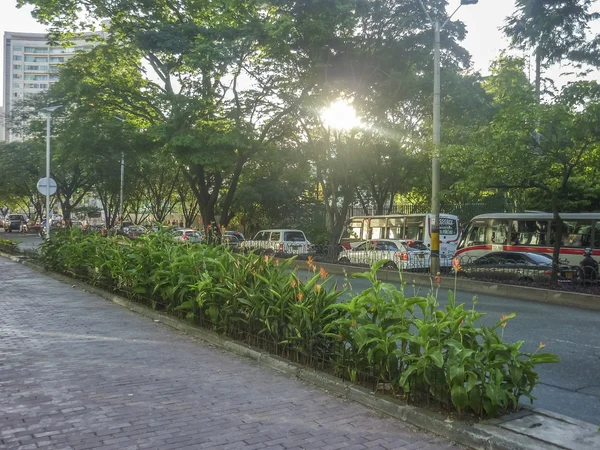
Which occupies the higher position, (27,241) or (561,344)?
(27,241)

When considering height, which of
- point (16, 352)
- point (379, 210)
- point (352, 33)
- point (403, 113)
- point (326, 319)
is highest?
point (352, 33)

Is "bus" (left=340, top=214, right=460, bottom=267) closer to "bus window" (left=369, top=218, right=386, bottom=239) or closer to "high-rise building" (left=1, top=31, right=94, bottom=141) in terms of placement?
"bus window" (left=369, top=218, right=386, bottom=239)

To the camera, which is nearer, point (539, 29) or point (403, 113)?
point (539, 29)

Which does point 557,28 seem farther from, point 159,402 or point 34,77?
point 34,77

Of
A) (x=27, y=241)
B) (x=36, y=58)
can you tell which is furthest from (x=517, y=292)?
(x=36, y=58)

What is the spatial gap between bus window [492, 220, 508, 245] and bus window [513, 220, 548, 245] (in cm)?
56

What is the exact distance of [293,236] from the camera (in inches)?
1094

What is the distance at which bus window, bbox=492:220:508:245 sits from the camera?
2524 cm

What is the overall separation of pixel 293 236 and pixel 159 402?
22446 millimetres

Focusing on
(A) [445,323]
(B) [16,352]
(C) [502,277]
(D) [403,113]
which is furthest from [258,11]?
(A) [445,323]

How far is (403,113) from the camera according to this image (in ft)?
93.4

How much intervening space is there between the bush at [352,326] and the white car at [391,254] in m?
10.7

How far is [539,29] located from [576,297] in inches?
586

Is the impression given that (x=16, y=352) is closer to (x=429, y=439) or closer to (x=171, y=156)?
(x=429, y=439)
